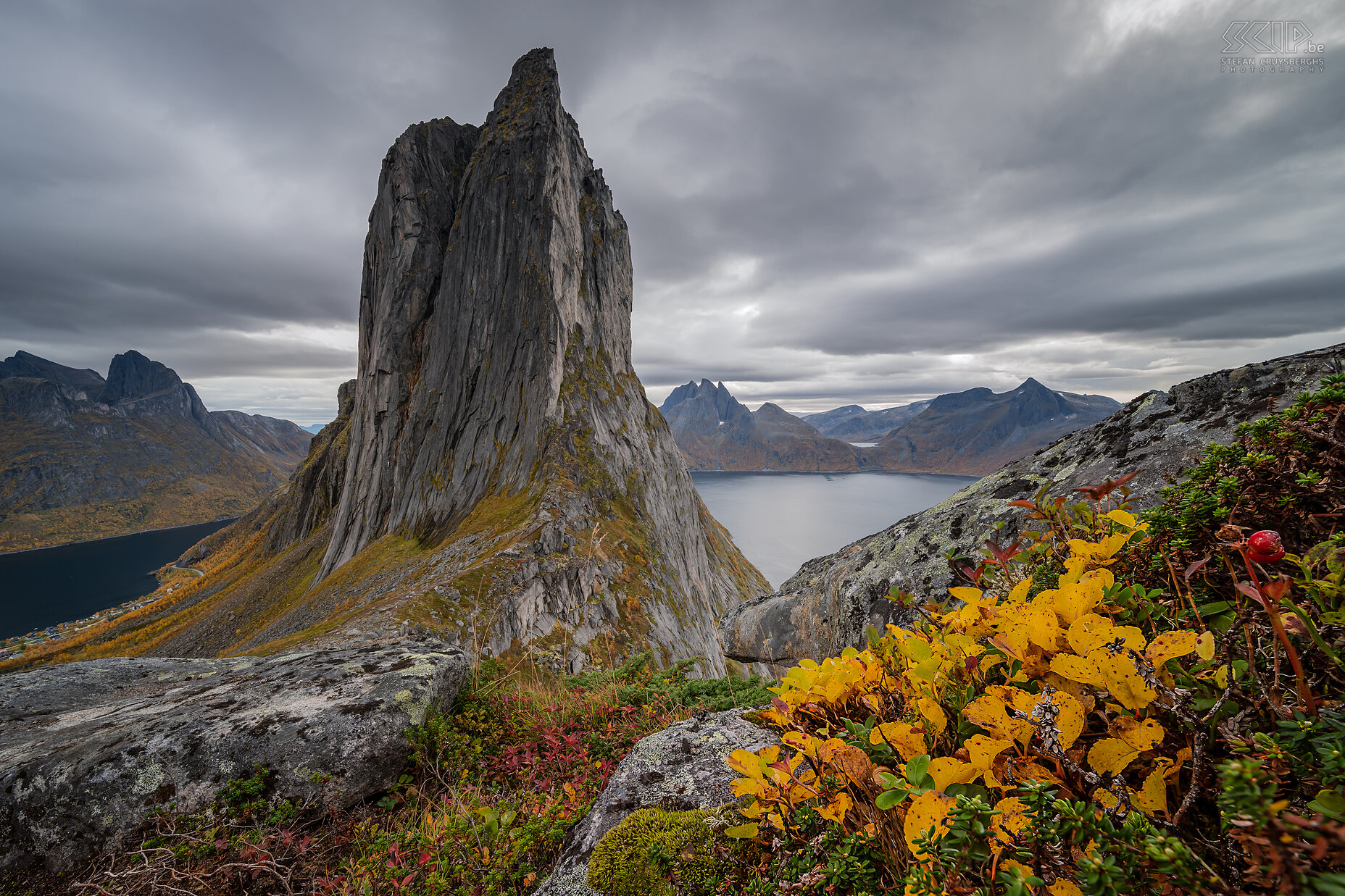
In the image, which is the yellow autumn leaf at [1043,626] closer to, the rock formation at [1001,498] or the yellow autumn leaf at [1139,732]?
the yellow autumn leaf at [1139,732]

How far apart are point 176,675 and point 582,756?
7575 millimetres

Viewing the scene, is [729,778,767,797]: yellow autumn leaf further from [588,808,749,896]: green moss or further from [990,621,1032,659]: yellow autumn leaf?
[990,621,1032,659]: yellow autumn leaf

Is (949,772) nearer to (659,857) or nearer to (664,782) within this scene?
(659,857)

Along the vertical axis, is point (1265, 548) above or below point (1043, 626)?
above

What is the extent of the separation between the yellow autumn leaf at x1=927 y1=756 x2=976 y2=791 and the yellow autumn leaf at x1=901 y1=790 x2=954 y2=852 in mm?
36

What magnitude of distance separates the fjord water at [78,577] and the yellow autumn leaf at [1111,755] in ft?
474

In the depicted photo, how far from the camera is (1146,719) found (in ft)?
4.03

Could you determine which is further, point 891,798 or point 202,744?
point 202,744

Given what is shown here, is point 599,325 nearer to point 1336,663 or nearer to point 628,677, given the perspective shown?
point 628,677

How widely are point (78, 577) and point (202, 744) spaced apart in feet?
631

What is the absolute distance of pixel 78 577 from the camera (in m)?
124

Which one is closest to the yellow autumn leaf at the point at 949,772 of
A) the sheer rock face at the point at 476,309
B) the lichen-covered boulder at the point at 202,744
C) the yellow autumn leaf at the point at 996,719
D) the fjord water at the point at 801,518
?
the yellow autumn leaf at the point at 996,719

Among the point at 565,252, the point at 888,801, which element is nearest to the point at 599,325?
the point at 565,252

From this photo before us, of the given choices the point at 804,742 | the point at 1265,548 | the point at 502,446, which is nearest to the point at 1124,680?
the point at 1265,548
